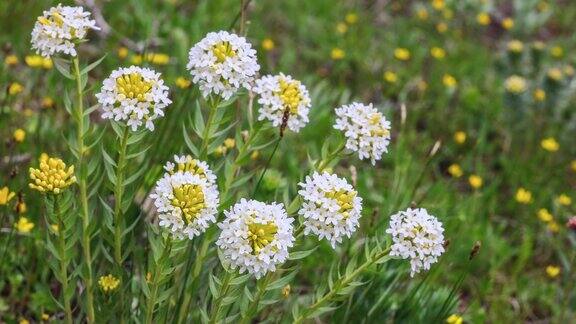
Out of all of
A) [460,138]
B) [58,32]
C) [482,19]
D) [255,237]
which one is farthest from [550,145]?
[58,32]

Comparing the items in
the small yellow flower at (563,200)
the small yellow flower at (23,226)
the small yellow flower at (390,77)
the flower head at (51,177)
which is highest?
the flower head at (51,177)

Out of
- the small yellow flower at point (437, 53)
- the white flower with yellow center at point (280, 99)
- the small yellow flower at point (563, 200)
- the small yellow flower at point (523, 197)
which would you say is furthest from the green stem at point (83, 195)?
the small yellow flower at point (437, 53)

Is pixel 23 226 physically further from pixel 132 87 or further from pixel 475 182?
pixel 475 182

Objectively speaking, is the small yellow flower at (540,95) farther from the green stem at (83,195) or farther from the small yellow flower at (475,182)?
the green stem at (83,195)

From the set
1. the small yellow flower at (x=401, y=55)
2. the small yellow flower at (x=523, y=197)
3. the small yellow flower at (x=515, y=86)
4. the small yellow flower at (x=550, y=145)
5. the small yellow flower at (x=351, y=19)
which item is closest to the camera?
the small yellow flower at (x=523, y=197)

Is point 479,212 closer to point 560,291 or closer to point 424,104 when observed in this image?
point 560,291

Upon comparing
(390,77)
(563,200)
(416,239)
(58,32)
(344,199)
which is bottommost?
(563,200)
